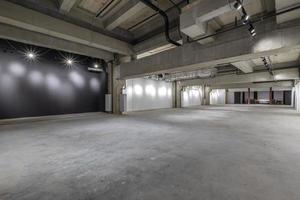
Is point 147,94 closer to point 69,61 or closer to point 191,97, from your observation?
point 69,61

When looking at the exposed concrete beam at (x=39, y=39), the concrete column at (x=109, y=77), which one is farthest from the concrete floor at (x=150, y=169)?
the concrete column at (x=109, y=77)

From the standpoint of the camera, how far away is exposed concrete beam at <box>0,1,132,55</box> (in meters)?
3.94

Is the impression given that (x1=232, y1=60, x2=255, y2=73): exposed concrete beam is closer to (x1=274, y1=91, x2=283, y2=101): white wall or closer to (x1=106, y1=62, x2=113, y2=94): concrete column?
(x1=106, y1=62, x2=113, y2=94): concrete column

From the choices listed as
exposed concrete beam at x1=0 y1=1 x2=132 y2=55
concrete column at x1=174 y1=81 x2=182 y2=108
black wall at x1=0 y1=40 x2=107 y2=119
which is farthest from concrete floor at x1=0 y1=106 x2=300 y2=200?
concrete column at x1=174 y1=81 x2=182 y2=108

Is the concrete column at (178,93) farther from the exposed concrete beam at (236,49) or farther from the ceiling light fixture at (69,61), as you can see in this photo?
the ceiling light fixture at (69,61)

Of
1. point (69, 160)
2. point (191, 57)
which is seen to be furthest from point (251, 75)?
point (69, 160)

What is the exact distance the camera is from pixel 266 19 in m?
3.61

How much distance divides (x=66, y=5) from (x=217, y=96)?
2214 cm

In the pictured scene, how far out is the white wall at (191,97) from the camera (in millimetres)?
15475

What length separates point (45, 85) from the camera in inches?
271

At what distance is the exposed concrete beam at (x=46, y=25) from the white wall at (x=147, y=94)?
14.4 ft

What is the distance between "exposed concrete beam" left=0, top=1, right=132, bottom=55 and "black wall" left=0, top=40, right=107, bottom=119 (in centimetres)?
258

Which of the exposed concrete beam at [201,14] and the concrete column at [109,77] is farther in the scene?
the concrete column at [109,77]

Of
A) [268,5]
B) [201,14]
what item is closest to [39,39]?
[201,14]
